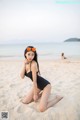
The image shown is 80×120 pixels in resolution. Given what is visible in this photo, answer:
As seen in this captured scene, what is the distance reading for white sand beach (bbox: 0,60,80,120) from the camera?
1408mm

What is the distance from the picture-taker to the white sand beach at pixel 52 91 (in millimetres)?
1408

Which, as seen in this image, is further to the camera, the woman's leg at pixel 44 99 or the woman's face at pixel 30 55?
the woman's face at pixel 30 55

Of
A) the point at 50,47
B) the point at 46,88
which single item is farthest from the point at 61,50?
the point at 46,88

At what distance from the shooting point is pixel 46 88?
1.58 m

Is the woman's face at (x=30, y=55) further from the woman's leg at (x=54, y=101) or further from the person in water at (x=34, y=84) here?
the woman's leg at (x=54, y=101)

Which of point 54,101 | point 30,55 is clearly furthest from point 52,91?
point 30,55

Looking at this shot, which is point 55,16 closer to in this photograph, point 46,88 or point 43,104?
point 46,88

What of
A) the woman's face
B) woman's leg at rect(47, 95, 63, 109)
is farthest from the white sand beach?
the woman's face

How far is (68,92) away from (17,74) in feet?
2.38

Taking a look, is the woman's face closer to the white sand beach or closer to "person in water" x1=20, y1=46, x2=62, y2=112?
"person in water" x1=20, y1=46, x2=62, y2=112

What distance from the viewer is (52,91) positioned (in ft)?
5.86

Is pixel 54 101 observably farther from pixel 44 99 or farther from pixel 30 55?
pixel 30 55

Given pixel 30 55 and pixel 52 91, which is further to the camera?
pixel 52 91

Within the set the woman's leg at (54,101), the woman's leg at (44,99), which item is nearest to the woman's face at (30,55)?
the woman's leg at (44,99)
